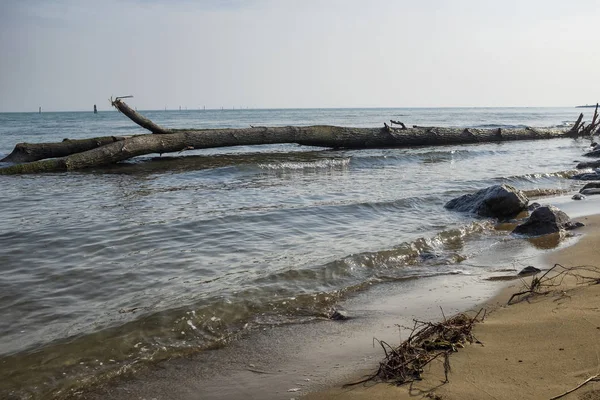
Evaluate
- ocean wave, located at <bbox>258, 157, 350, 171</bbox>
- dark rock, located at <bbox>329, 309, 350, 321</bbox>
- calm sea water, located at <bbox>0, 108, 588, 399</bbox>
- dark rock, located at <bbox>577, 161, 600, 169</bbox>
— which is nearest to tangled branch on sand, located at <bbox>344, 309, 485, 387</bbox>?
dark rock, located at <bbox>329, 309, 350, 321</bbox>

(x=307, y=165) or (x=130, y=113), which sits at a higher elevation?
(x=130, y=113)

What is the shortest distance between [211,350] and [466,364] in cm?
177

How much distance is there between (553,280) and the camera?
4504 millimetres

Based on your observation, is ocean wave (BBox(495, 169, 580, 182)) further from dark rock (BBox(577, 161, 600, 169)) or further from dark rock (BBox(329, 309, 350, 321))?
dark rock (BBox(329, 309, 350, 321))

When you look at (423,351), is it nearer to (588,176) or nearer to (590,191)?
(590,191)

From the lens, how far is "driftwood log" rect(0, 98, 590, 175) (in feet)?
44.3

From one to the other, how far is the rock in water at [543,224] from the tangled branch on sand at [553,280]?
2106 millimetres

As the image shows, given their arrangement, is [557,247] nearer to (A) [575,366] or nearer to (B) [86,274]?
(A) [575,366]

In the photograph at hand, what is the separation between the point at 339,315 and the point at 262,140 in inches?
519

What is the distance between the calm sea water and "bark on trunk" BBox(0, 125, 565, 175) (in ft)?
2.65

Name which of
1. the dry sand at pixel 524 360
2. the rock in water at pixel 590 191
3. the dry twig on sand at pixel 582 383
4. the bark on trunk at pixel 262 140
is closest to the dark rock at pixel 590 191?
the rock in water at pixel 590 191

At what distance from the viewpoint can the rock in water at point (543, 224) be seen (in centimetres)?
692

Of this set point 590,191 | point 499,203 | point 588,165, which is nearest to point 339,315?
point 499,203

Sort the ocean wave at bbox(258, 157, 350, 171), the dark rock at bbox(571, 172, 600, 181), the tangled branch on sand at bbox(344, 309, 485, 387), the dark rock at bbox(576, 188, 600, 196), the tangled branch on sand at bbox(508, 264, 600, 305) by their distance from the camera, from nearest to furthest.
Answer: the tangled branch on sand at bbox(344, 309, 485, 387), the tangled branch on sand at bbox(508, 264, 600, 305), the dark rock at bbox(576, 188, 600, 196), the dark rock at bbox(571, 172, 600, 181), the ocean wave at bbox(258, 157, 350, 171)
